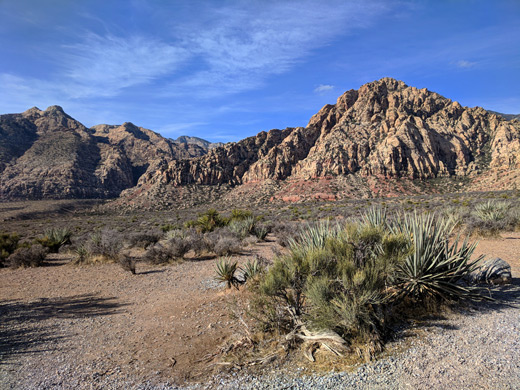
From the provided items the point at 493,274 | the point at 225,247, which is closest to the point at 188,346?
the point at 493,274

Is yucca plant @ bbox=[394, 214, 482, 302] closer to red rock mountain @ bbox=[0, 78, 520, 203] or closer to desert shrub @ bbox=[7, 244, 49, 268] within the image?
desert shrub @ bbox=[7, 244, 49, 268]

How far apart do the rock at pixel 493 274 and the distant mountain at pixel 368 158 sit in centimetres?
5311

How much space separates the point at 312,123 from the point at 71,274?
9222 cm

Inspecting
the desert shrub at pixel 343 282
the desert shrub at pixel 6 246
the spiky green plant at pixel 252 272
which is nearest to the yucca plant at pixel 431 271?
the desert shrub at pixel 343 282

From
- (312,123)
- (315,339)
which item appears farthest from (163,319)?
(312,123)

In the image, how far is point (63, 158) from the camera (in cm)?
Answer: 9294

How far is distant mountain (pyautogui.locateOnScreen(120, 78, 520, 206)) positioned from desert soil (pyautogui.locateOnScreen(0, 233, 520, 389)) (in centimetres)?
5425

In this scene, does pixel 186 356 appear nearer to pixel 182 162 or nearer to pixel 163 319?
pixel 163 319

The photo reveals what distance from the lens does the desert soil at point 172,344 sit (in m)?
3.32

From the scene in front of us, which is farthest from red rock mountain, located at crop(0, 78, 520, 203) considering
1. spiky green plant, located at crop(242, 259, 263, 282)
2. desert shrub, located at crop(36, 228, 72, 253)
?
spiky green plant, located at crop(242, 259, 263, 282)

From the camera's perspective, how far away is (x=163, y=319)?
19.4 ft

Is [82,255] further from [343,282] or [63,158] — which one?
[63,158]

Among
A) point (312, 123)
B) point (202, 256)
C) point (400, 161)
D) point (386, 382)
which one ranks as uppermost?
point (312, 123)

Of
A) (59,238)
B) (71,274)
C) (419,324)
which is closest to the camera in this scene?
(419,324)
